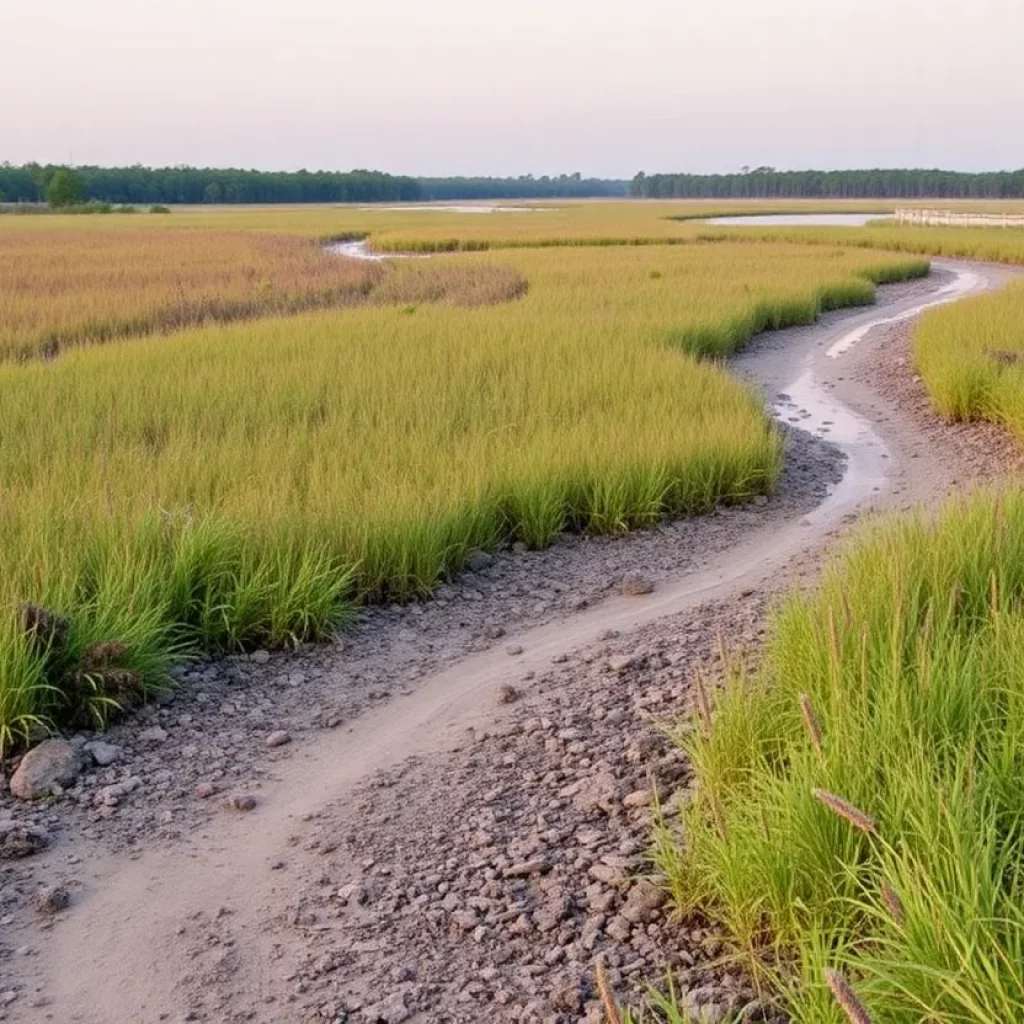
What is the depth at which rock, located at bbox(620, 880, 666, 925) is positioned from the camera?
314cm

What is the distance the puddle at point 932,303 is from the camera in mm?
16448

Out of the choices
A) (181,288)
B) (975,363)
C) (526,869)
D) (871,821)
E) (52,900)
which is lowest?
(52,900)

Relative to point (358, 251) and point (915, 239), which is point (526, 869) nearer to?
point (915, 239)

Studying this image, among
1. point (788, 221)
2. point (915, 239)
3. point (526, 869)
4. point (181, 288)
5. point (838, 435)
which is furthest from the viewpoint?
point (788, 221)

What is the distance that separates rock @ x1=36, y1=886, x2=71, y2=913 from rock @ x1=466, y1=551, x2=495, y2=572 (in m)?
3.43

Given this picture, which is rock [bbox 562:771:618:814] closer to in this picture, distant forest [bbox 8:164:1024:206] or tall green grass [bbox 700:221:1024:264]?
tall green grass [bbox 700:221:1024:264]

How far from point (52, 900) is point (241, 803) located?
2.38 ft

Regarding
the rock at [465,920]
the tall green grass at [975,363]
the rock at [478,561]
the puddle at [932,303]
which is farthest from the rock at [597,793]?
the puddle at [932,303]

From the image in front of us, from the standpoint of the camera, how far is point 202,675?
512cm

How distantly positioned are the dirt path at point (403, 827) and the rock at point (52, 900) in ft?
0.11

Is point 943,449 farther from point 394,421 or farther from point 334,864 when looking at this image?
point 334,864

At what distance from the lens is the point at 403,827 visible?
384 centimetres

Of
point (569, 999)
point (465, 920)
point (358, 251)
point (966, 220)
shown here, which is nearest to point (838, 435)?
point (465, 920)

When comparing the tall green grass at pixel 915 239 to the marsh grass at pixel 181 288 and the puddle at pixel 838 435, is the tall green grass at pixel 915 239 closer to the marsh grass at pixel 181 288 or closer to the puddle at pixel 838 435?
the marsh grass at pixel 181 288
